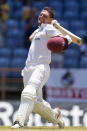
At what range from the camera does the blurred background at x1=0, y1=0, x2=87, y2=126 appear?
10.9 m

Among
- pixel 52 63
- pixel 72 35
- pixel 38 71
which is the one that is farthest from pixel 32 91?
pixel 52 63

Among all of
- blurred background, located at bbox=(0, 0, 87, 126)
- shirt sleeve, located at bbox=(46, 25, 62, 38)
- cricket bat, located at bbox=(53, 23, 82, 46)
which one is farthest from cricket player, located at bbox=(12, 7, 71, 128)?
blurred background, located at bbox=(0, 0, 87, 126)

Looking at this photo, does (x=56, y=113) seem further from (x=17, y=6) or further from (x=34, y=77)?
(x=17, y=6)

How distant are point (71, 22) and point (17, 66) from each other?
2733mm

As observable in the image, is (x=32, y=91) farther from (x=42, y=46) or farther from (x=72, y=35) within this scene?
(x=72, y=35)

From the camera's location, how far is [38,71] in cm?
780

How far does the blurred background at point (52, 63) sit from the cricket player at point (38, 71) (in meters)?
2.56

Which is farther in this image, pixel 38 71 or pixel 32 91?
pixel 38 71

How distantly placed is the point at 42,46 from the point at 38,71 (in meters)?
0.41

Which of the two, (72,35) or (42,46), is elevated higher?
(72,35)

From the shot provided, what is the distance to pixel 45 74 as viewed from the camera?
7.90 metres

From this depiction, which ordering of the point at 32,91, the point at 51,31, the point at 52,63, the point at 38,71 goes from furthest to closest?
the point at 52,63, the point at 51,31, the point at 38,71, the point at 32,91

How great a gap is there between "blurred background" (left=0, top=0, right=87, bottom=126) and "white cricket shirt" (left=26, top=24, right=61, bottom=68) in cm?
287

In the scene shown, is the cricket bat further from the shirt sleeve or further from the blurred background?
the blurred background
